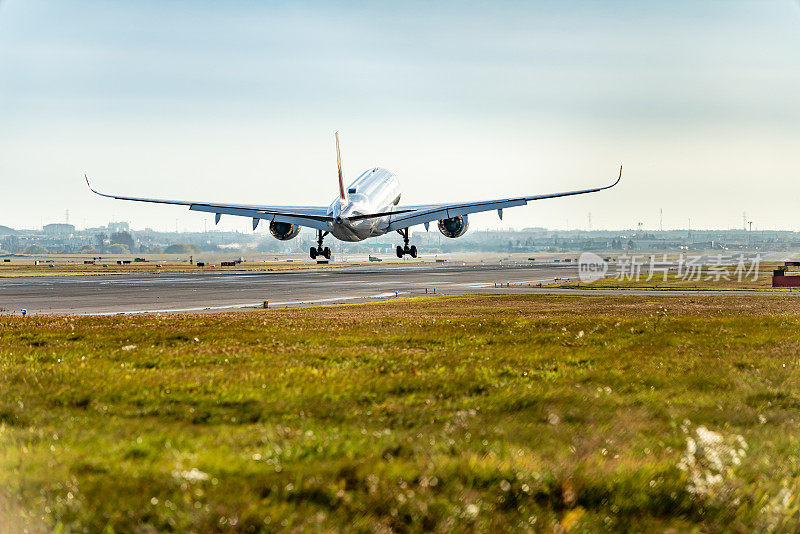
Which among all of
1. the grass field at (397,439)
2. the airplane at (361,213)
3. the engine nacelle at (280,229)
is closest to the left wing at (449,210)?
the airplane at (361,213)

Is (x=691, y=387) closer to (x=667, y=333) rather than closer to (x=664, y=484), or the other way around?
(x=664, y=484)

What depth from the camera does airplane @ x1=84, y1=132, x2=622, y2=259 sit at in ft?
221

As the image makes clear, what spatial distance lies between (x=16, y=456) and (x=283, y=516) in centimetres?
351

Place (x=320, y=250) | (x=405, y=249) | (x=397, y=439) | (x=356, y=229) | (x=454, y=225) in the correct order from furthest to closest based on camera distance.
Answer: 1. (x=405, y=249)
2. (x=320, y=250)
3. (x=454, y=225)
4. (x=356, y=229)
5. (x=397, y=439)

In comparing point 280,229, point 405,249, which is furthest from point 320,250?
point 405,249

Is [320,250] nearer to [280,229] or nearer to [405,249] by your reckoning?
[280,229]

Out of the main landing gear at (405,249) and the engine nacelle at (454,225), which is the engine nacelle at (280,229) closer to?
the main landing gear at (405,249)

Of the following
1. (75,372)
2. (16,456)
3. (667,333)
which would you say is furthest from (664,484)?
(667,333)

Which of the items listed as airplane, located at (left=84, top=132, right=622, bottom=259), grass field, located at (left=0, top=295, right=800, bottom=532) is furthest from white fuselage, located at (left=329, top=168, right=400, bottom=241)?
grass field, located at (left=0, top=295, right=800, bottom=532)

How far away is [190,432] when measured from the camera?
838 centimetres

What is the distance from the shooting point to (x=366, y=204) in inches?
2867

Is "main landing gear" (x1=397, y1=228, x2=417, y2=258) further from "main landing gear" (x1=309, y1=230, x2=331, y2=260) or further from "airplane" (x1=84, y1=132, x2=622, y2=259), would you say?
"main landing gear" (x1=309, y1=230, x2=331, y2=260)

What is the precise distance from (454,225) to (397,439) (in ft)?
222

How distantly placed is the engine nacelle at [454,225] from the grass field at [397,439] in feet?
193
